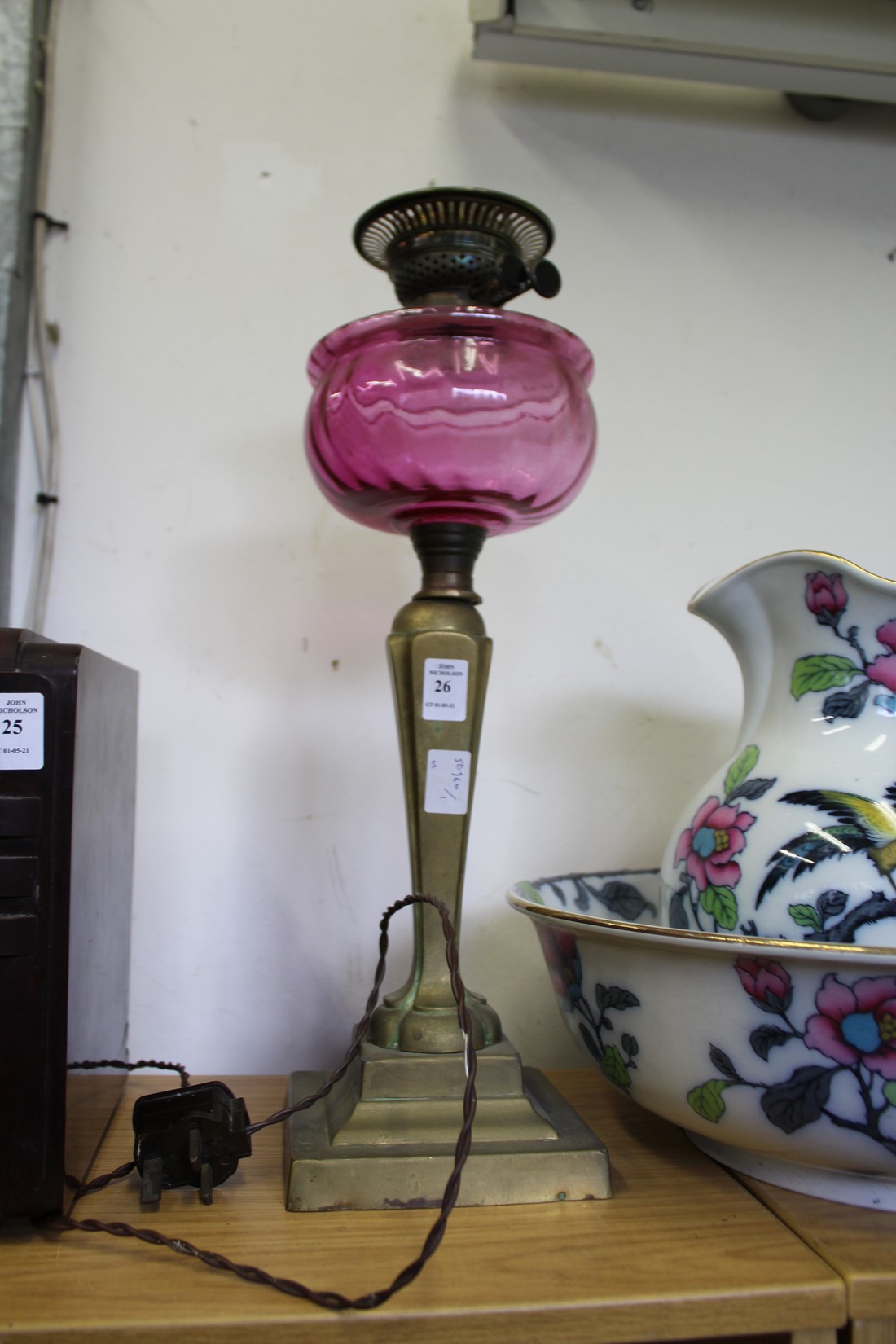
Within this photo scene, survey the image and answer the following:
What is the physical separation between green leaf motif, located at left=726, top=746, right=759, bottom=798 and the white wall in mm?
235

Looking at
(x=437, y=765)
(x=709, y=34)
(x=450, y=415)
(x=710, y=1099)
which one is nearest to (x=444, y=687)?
(x=437, y=765)

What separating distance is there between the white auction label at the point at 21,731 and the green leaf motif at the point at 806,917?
Result: 41 centimetres

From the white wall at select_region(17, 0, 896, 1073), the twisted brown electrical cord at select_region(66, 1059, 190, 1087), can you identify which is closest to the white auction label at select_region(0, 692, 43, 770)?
the twisted brown electrical cord at select_region(66, 1059, 190, 1087)

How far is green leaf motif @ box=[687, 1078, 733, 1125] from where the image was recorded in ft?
1.64

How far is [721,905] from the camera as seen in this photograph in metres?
0.56

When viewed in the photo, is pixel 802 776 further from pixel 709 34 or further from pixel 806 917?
pixel 709 34

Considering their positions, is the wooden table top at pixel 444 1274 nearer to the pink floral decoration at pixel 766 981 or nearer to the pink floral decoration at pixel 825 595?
the pink floral decoration at pixel 766 981

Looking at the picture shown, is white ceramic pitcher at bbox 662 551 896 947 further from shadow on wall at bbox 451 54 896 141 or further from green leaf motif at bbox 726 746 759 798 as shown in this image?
shadow on wall at bbox 451 54 896 141

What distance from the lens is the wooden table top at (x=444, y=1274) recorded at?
0.41 meters

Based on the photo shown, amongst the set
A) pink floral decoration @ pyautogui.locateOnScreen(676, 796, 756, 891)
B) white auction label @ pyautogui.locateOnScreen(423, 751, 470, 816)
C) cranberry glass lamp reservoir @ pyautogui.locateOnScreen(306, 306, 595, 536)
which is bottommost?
pink floral decoration @ pyautogui.locateOnScreen(676, 796, 756, 891)

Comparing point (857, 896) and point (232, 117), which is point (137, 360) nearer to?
point (232, 117)

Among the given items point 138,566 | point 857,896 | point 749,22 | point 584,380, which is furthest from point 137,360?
point 857,896

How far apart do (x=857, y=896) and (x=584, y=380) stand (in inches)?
13.9

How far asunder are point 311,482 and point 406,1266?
0.60 metres
